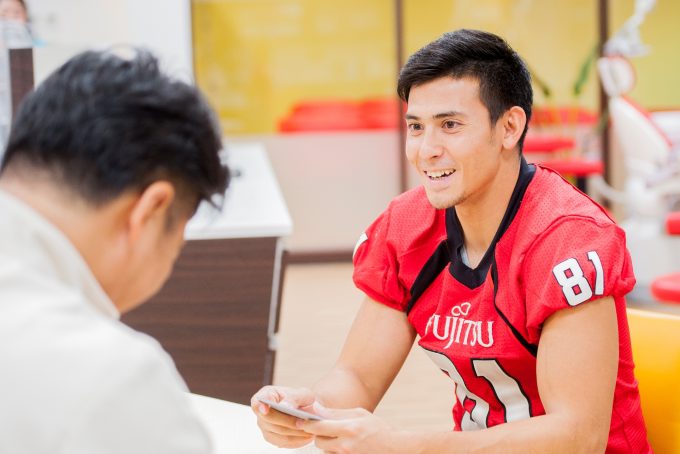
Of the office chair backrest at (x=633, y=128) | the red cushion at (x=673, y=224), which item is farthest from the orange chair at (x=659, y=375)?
the office chair backrest at (x=633, y=128)

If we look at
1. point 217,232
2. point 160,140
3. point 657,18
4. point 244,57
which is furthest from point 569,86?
point 160,140

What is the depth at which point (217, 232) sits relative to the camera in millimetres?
2484

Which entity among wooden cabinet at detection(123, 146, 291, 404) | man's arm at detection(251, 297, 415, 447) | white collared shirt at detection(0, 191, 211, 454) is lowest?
wooden cabinet at detection(123, 146, 291, 404)

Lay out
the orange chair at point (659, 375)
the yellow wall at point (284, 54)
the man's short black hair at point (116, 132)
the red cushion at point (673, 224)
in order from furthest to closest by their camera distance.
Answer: the yellow wall at point (284, 54) → the red cushion at point (673, 224) → the orange chair at point (659, 375) → the man's short black hair at point (116, 132)

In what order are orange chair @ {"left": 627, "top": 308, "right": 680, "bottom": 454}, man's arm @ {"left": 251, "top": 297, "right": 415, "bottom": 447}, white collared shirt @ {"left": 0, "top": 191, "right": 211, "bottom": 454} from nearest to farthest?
white collared shirt @ {"left": 0, "top": 191, "right": 211, "bottom": 454}
orange chair @ {"left": 627, "top": 308, "right": 680, "bottom": 454}
man's arm @ {"left": 251, "top": 297, "right": 415, "bottom": 447}

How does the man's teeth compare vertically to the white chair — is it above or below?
above

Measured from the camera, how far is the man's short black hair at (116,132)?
771mm

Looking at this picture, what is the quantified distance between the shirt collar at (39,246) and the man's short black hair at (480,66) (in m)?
0.97

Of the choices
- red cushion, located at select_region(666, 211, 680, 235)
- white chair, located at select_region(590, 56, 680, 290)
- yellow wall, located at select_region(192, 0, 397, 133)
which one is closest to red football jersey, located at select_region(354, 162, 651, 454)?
red cushion, located at select_region(666, 211, 680, 235)

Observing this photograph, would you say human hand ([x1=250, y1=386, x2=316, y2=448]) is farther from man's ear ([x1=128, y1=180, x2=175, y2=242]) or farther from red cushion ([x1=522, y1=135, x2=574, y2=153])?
red cushion ([x1=522, y1=135, x2=574, y2=153])

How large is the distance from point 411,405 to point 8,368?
312 cm

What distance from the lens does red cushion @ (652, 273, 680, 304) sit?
3027 millimetres

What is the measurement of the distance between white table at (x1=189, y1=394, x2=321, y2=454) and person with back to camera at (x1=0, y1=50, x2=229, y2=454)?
0.59 m

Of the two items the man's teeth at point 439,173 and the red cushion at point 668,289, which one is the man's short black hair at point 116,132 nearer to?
the man's teeth at point 439,173
